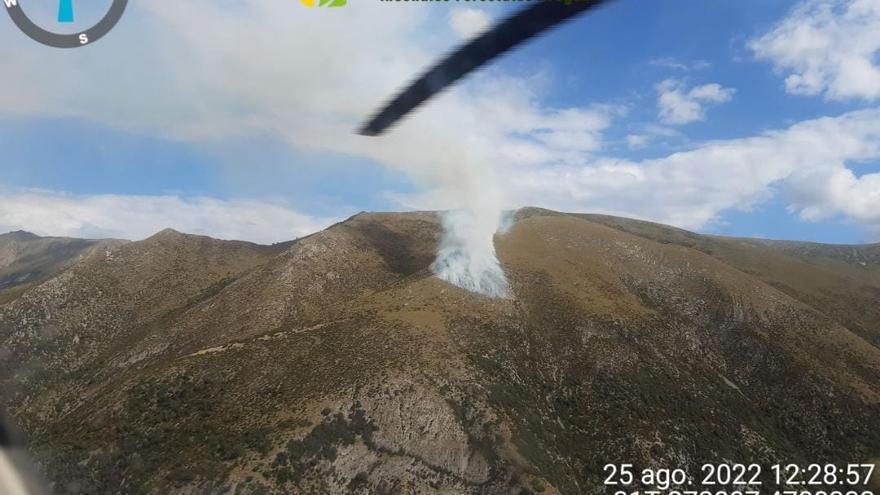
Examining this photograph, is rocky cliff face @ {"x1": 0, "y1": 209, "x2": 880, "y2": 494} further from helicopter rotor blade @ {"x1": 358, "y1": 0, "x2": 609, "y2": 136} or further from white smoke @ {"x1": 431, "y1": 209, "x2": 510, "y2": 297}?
helicopter rotor blade @ {"x1": 358, "y1": 0, "x2": 609, "y2": 136}

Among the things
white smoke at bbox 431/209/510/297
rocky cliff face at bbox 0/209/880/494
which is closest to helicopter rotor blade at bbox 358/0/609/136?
rocky cliff face at bbox 0/209/880/494

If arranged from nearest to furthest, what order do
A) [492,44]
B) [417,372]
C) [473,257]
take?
1. [492,44]
2. [417,372]
3. [473,257]

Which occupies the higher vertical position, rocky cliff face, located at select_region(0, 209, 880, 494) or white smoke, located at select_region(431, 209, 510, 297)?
white smoke, located at select_region(431, 209, 510, 297)

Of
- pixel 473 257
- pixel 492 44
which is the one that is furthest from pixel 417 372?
pixel 492 44

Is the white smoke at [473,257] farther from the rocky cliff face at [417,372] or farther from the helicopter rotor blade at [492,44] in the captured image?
the helicopter rotor blade at [492,44]

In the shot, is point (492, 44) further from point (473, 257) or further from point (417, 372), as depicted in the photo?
point (473, 257)

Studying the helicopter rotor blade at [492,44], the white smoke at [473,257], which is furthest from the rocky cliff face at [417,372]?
the helicopter rotor blade at [492,44]

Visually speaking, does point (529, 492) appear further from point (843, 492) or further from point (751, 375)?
point (751, 375)

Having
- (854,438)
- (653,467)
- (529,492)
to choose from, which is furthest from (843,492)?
(529,492)
